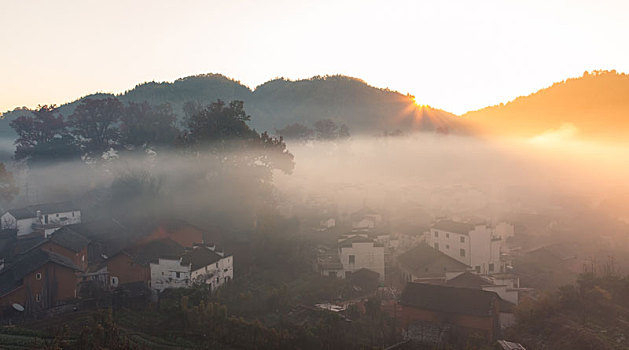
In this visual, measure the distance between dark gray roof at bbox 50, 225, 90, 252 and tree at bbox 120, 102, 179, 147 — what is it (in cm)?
1055

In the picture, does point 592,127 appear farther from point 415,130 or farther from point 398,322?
point 398,322

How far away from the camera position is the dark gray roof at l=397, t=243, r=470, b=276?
24.9 metres

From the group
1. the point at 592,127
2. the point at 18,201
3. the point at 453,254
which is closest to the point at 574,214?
the point at 453,254

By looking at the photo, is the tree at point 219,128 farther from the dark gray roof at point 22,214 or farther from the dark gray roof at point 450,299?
the dark gray roof at point 450,299

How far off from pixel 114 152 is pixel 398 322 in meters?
25.8

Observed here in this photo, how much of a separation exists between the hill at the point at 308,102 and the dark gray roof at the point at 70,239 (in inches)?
1752

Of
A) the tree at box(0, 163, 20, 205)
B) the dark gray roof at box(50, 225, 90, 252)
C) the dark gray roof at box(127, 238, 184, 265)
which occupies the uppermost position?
the tree at box(0, 163, 20, 205)

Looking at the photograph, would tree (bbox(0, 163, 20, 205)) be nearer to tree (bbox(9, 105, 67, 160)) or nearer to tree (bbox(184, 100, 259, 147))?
tree (bbox(9, 105, 67, 160))

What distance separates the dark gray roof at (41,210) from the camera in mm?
29327

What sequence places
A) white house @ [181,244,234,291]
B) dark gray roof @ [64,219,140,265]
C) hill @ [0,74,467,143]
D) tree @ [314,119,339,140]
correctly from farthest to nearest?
hill @ [0,74,467,143] → tree @ [314,119,339,140] → dark gray roof @ [64,219,140,265] → white house @ [181,244,234,291]

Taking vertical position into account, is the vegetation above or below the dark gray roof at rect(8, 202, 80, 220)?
below

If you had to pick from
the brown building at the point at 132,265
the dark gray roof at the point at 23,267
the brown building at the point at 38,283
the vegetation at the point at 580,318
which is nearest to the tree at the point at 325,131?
the brown building at the point at 132,265

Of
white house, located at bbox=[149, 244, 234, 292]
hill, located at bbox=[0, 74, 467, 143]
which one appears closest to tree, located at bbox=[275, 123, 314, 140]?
hill, located at bbox=[0, 74, 467, 143]

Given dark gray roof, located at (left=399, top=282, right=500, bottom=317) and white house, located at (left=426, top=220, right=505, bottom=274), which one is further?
white house, located at (left=426, top=220, right=505, bottom=274)
